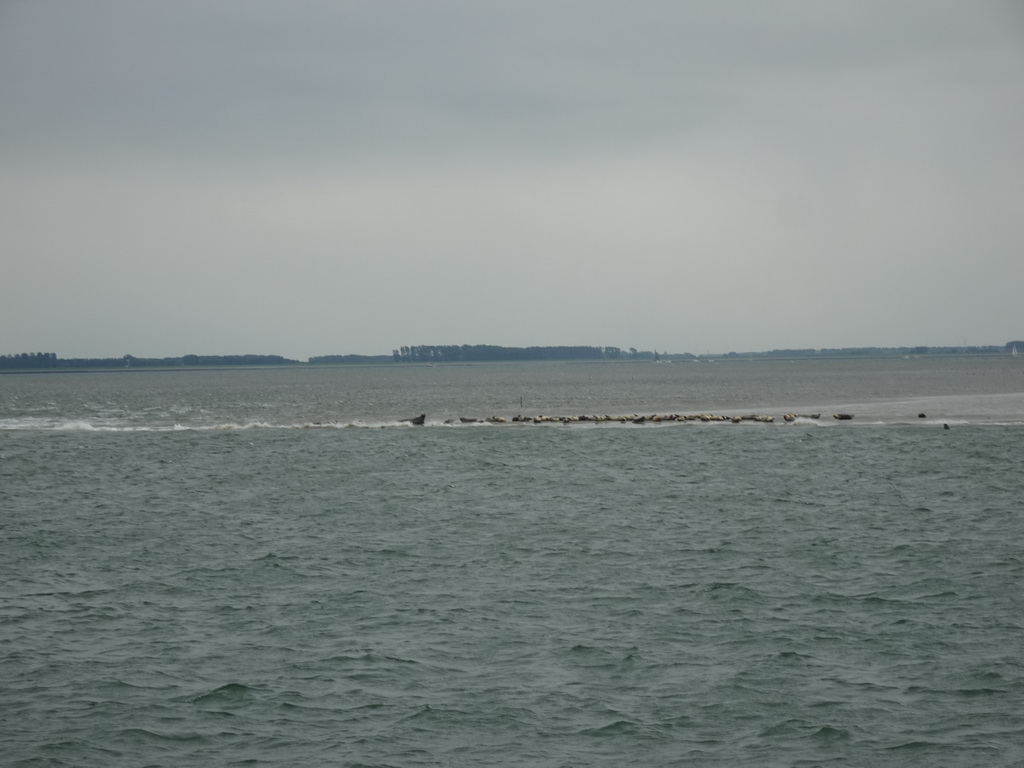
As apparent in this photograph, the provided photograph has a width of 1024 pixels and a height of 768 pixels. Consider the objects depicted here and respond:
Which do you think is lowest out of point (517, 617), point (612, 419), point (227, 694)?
point (227, 694)

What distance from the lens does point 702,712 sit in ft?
51.7

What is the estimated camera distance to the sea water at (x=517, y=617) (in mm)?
14977

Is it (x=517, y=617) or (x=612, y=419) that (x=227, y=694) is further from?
(x=612, y=419)

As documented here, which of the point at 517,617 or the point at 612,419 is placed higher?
the point at 612,419

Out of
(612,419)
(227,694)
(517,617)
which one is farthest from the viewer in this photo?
(612,419)

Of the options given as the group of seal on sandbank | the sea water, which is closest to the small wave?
the sea water

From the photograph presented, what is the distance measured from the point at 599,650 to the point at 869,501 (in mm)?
22303

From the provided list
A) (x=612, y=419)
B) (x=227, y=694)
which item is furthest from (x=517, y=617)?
(x=612, y=419)

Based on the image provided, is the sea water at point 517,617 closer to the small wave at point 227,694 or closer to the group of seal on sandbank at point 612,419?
the small wave at point 227,694

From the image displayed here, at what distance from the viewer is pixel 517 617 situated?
2116cm

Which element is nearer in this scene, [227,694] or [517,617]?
[227,694]

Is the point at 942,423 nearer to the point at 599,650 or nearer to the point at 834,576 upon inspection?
the point at 834,576

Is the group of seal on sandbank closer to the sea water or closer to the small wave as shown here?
the sea water

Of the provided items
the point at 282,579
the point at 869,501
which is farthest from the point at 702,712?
the point at 869,501
